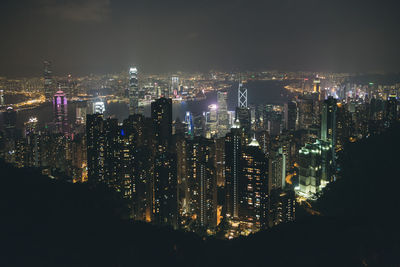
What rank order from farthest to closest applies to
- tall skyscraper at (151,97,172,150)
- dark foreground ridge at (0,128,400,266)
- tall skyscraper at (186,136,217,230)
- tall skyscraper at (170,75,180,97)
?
tall skyscraper at (170,75,180,97), tall skyscraper at (151,97,172,150), tall skyscraper at (186,136,217,230), dark foreground ridge at (0,128,400,266)

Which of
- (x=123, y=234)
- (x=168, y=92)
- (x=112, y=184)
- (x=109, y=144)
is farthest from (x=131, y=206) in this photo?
(x=168, y=92)

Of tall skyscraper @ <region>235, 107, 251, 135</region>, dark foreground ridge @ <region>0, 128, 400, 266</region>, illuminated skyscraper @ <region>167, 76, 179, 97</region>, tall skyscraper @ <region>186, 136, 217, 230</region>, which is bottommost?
tall skyscraper @ <region>186, 136, 217, 230</region>

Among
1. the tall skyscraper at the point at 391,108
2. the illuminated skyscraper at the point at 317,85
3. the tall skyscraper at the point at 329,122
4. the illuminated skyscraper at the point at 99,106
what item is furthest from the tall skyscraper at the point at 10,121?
the illuminated skyscraper at the point at 317,85

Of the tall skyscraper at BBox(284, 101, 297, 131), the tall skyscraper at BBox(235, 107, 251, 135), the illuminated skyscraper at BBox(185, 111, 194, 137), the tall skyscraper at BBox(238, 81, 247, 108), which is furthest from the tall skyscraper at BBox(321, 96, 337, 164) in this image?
the tall skyscraper at BBox(238, 81, 247, 108)

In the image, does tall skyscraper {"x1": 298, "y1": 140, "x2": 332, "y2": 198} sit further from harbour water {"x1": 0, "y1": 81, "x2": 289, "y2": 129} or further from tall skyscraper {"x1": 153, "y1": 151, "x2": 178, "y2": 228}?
harbour water {"x1": 0, "y1": 81, "x2": 289, "y2": 129}

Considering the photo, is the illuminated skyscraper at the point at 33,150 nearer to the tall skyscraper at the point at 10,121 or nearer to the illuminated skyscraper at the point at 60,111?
the tall skyscraper at the point at 10,121
